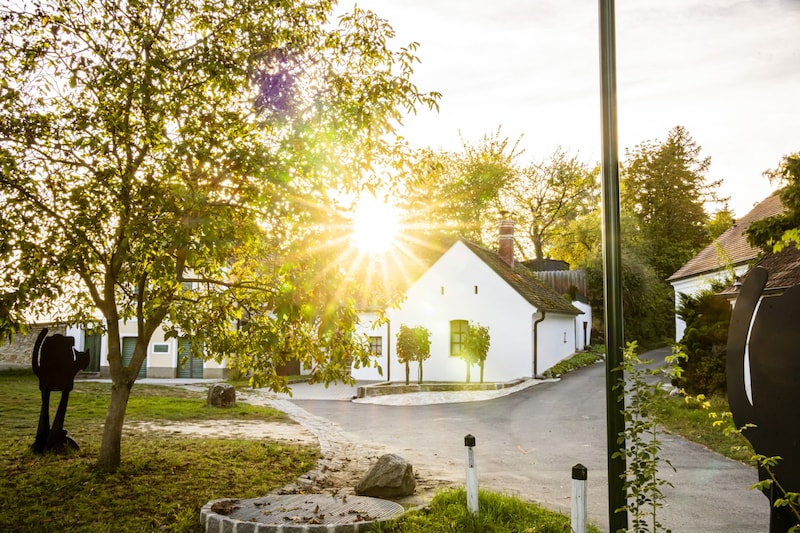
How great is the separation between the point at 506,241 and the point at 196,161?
2527 cm

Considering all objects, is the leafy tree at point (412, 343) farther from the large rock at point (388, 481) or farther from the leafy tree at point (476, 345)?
the large rock at point (388, 481)

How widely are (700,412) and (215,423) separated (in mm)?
10695

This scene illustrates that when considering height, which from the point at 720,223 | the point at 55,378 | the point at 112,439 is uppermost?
the point at 720,223

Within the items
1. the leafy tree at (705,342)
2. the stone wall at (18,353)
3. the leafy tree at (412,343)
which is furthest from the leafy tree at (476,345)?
the stone wall at (18,353)

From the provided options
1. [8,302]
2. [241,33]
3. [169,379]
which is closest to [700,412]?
[241,33]

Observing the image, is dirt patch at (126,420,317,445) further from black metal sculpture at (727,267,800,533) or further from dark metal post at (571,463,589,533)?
black metal sculpture at (727,267,800,533)

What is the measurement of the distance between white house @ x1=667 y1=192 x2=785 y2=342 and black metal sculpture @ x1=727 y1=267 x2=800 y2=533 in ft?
57.9

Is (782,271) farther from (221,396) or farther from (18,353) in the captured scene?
(18,353)

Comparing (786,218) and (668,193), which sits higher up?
(668,193)

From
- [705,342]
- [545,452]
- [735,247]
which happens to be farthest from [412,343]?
[545,452]

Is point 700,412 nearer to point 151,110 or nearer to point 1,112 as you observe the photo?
point 151,110

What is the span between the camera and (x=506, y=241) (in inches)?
1232

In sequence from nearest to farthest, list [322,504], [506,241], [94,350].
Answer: [322,504]
[506,241]
[94,350]

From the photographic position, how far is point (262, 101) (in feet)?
24.4
